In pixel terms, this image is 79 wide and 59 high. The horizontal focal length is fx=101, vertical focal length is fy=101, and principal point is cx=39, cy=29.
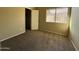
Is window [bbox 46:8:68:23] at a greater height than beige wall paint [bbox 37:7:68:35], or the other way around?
window [bbox 46:8:68:23]

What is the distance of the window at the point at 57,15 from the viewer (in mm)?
5345

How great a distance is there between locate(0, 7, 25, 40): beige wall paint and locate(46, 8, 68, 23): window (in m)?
1.71

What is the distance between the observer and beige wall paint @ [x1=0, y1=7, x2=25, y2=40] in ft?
12.6

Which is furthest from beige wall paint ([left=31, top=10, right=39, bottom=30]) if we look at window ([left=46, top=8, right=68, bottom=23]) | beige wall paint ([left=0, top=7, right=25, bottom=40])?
beige wall paint ([left=0, top=7, right=25, bottom=40])

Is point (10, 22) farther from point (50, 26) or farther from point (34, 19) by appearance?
point (34, 19)

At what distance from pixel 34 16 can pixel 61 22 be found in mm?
2214

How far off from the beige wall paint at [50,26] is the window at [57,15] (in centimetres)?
23

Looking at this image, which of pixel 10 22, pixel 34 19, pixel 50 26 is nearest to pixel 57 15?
pixel 50 26

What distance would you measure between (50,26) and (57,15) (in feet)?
2.68

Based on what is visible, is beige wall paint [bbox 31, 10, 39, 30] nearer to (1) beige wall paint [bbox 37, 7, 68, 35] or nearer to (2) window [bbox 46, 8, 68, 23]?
(1) beige wall paint [bbox 37, 7, 68, 35]

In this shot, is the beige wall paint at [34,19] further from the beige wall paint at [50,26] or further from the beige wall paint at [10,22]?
the beige wall paint at [10,22]
